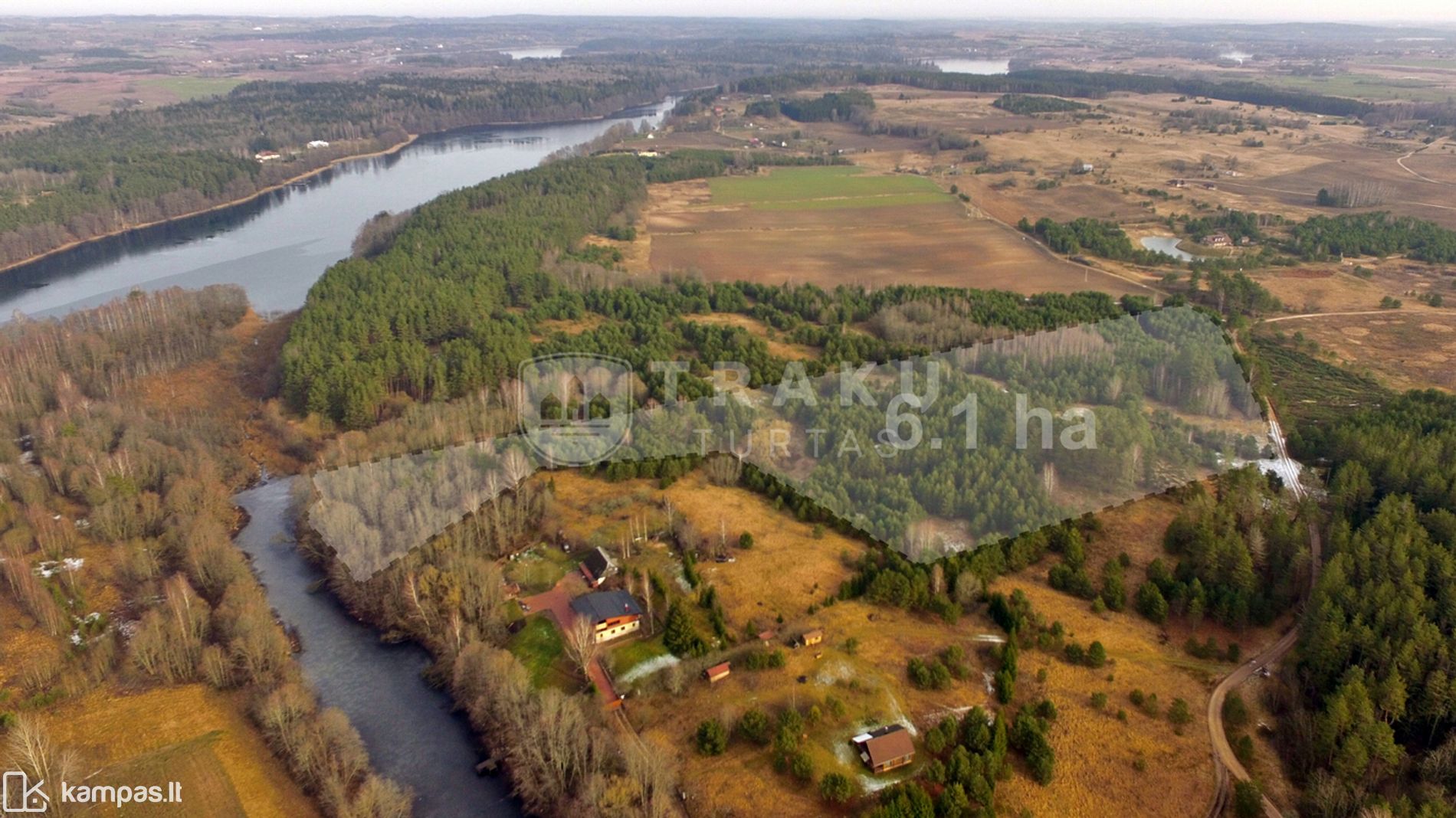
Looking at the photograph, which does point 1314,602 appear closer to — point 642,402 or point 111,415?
point 642,402

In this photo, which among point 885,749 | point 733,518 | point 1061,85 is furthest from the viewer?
point 1061,85

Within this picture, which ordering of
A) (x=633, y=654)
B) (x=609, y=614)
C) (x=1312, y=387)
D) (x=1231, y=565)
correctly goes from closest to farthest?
1. (x=633, y=654)
2. (x=609, y=614)
3. (x=1231, y=565)
4. (x=1312, y=387)

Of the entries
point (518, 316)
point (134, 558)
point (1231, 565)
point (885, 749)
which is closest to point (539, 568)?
point (134, 558)

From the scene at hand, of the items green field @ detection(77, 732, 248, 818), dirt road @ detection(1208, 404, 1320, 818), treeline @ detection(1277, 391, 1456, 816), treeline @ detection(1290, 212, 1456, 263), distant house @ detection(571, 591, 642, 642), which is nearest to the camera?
treeline @ detection(1277, 391, 1456, 816)

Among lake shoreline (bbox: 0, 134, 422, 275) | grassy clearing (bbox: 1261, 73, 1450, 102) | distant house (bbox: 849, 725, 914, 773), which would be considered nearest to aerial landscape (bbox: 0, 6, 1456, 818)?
distant house (bbox: 849, 725, 914, 773)

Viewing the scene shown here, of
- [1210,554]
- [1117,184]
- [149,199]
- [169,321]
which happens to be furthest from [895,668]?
[149,199]

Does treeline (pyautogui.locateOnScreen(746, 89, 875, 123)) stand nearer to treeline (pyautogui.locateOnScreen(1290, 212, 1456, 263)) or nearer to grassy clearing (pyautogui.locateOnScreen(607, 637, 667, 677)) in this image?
treeline (pyautogui.locateOnScreen(1290, 212, 1456, 263))

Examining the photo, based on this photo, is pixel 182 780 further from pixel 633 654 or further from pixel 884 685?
pixel 884 685
